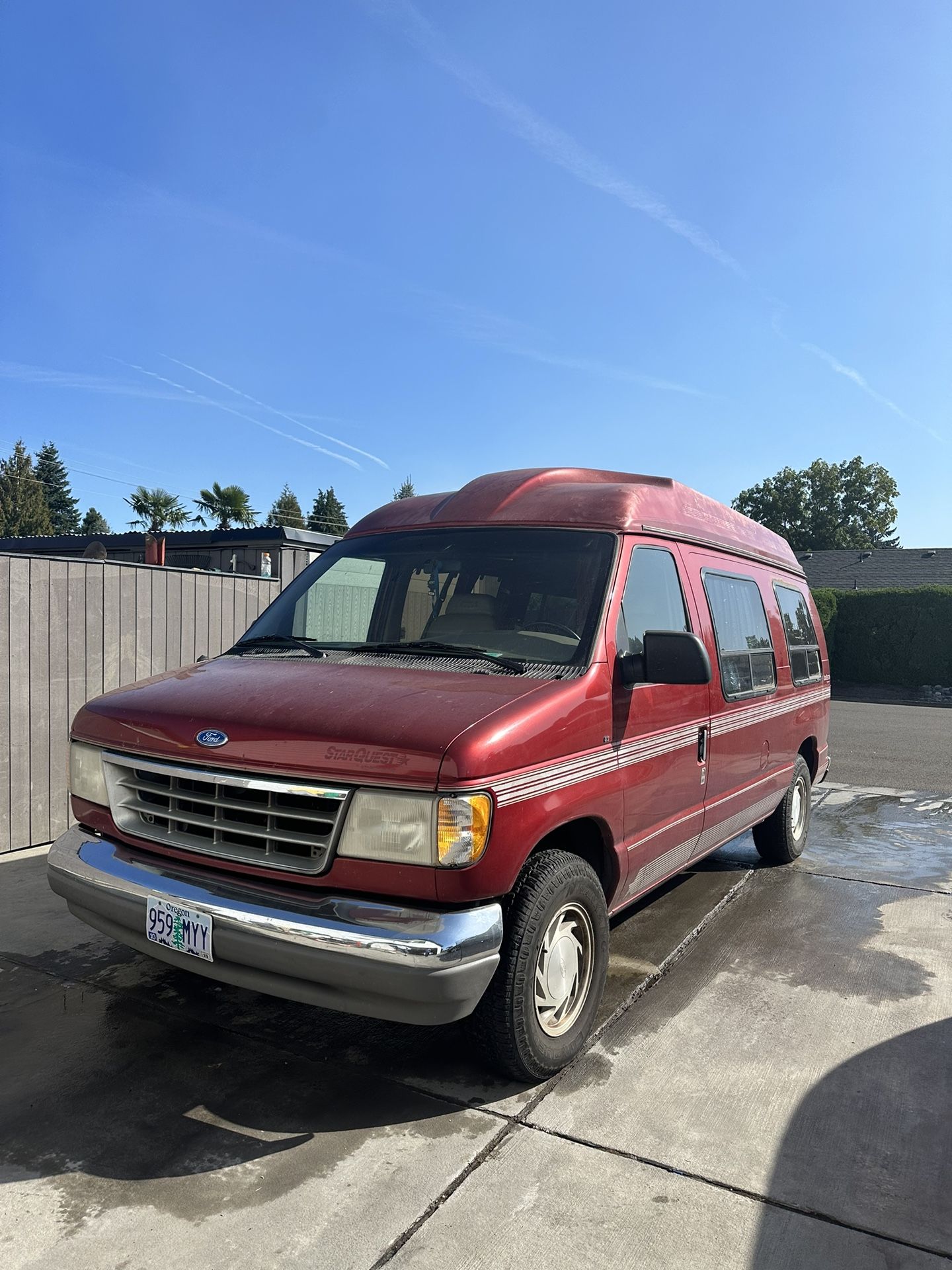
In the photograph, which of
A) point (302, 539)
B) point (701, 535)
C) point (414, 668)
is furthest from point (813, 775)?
point (302, 539)

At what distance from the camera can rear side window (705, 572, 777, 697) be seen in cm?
489

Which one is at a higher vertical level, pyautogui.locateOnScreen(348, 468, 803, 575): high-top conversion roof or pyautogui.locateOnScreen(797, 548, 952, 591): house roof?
pyautogui.locateOnScreen(797, 548, 952, 591): house roof

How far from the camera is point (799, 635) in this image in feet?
21.6

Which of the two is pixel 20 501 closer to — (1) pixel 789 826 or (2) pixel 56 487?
(2) pixel 56 487

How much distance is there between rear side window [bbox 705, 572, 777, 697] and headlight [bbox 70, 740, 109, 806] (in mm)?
3034

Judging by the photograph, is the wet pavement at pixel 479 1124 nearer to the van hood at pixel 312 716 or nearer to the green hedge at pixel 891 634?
the van hood at pixel 312 716

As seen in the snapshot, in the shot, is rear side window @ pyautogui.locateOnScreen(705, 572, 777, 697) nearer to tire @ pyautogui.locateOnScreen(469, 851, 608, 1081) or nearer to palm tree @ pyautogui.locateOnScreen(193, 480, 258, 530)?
tire @ pyautogui.locateOnScreen(469, 851, 608, 1081)

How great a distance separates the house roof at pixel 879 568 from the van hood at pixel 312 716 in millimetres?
33973

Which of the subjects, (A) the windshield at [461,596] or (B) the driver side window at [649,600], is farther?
(B) the driver side window at [649,600]

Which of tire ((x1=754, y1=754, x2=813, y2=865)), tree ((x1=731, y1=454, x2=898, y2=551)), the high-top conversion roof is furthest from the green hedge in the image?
tree ((x1=731, y1=454, x2=898, y2=551))

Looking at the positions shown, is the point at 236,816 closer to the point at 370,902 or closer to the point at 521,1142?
the point at 370,902

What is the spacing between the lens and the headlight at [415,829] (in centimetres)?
276

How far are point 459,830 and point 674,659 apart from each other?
1.25 m

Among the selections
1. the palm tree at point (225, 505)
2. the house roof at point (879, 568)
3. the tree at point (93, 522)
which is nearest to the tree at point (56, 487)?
the tree at point (93, 522)
